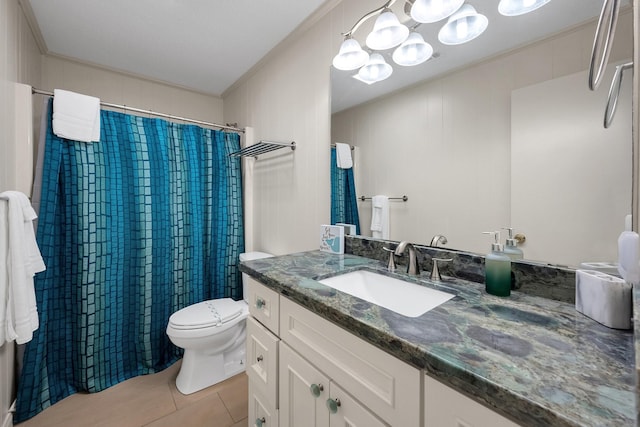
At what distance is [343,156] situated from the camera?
1.47m

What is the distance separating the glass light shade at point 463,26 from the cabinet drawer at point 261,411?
1.56 m

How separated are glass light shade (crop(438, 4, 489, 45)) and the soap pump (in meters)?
0.73

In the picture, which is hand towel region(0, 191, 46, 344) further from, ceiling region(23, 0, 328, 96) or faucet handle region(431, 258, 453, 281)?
faucet handle region(431, 258, 453, 281)

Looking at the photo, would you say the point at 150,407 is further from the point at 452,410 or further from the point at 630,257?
the point at 630,257

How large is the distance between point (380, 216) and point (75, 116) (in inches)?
74.6

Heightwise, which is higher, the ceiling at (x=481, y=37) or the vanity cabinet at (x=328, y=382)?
the ceiling at (x=481, y=37)

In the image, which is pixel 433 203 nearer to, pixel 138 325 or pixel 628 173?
pixel 628 173

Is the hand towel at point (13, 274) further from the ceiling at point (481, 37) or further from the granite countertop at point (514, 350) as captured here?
the ceiling at point (481, 37)

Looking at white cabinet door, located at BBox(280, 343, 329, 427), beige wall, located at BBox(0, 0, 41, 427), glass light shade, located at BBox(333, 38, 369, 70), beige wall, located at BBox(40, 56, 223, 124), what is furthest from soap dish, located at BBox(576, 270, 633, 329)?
beige wall, located at BBox(40, 56, 223, 124)

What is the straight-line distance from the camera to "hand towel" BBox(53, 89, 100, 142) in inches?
60.2

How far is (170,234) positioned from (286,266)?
4.22ft

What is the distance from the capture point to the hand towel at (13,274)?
113cm

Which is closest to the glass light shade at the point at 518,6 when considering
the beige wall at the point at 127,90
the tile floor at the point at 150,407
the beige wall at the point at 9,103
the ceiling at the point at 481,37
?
the ceiling at the point at 481,37

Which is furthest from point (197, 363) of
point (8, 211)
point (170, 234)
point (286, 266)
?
point (8, 211)
